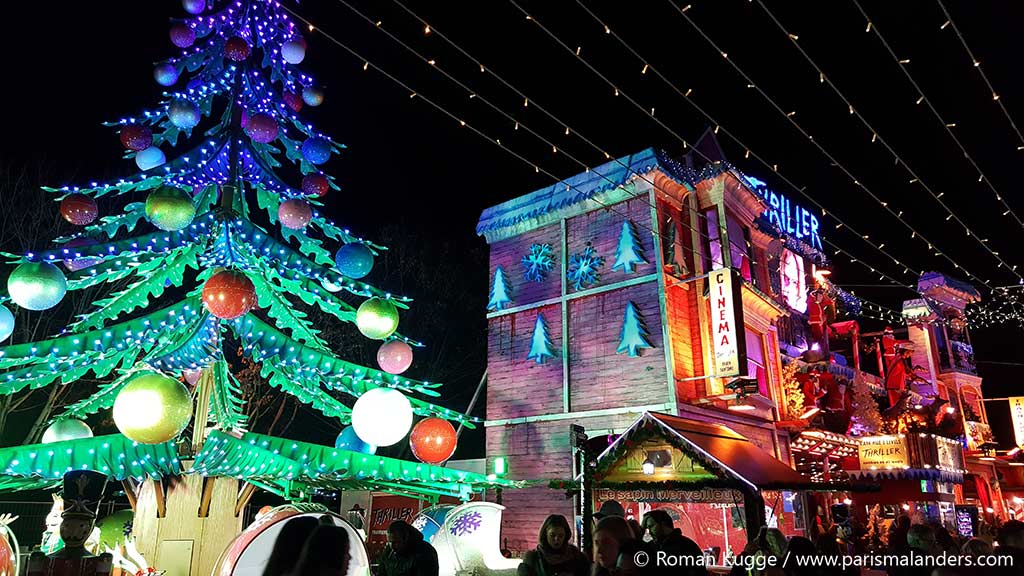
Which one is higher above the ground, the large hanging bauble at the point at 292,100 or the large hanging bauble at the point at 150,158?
the large hanging bauble at the point at 292,100

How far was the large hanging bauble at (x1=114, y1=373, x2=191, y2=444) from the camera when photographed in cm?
653

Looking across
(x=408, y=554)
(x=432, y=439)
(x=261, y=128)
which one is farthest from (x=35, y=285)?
(x=408, y=554)

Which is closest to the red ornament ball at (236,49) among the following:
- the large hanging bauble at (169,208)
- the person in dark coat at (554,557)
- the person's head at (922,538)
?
the large hanging bauble at (169,208)

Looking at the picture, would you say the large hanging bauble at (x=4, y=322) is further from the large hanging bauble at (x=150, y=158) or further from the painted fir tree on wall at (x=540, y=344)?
the painted fir tree on wall at (x=540, y=344)

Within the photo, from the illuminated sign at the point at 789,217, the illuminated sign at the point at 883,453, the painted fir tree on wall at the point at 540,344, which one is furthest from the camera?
the illuminated sign at the point at 883,453

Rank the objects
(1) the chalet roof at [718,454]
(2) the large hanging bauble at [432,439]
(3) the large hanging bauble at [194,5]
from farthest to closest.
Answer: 1. (1) the chalet roof at [718,454]
2. (2) the large hanging bauble at [432,439]
3. (3) the large hanging bauble at [194,5]

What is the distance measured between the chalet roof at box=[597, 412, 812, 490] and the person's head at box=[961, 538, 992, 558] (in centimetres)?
637

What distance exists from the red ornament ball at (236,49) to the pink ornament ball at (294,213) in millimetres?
2282

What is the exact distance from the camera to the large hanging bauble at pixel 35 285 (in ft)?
23.1

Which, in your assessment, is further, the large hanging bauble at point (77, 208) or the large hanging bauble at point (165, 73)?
the large hanging bauble at point (165, 73)

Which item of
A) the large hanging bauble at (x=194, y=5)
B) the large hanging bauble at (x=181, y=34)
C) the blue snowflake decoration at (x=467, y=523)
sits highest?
the large hanging bauble at (x=194, y=5)

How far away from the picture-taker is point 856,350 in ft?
84.8

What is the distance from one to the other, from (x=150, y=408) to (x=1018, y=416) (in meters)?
38.1

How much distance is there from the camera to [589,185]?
18.3 meters
